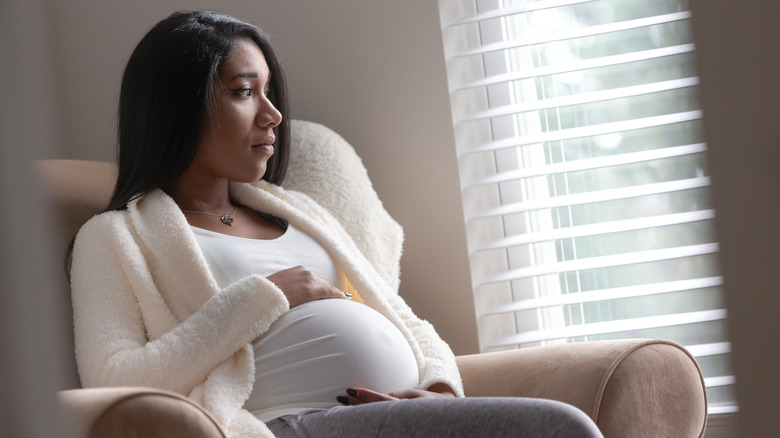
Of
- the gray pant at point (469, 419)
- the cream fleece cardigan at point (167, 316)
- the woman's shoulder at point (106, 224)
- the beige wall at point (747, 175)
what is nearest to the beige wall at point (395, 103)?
the cream fleece cardigan at point (167, 316)

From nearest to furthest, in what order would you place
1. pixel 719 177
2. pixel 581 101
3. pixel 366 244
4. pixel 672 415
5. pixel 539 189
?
pixel 719 177 → pixel 672 415 → pixel 366 244 → pixel 581 101 → pixel 539 189

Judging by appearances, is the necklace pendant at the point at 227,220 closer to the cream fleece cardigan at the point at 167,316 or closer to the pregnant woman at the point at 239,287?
the pregnant woman at the point at 239,287

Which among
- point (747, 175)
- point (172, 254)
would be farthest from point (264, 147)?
point (747, 175)

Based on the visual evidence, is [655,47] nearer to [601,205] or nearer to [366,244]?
[601,205]

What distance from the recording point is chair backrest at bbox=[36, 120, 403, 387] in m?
1.49

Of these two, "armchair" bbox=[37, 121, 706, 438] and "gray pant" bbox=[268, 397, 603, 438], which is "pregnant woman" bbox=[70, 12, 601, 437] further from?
"armchair" bbox=[37, 121, 706, 438]

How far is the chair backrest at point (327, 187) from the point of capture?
1.49 m

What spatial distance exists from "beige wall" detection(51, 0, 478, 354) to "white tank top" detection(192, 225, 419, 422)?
516mm

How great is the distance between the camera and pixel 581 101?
5.89 feet

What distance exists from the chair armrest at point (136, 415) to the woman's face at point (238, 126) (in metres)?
0.69

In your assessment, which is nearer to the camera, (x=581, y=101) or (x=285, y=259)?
(x=285, y=259)

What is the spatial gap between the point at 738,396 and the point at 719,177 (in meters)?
0.04

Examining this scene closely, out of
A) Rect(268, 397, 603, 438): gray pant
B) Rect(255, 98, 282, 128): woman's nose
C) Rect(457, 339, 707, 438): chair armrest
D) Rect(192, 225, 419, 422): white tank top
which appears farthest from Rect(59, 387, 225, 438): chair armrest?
Rect(255, 98, 282, 128): woman's nose

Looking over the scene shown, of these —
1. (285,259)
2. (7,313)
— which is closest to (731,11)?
(7,313)
